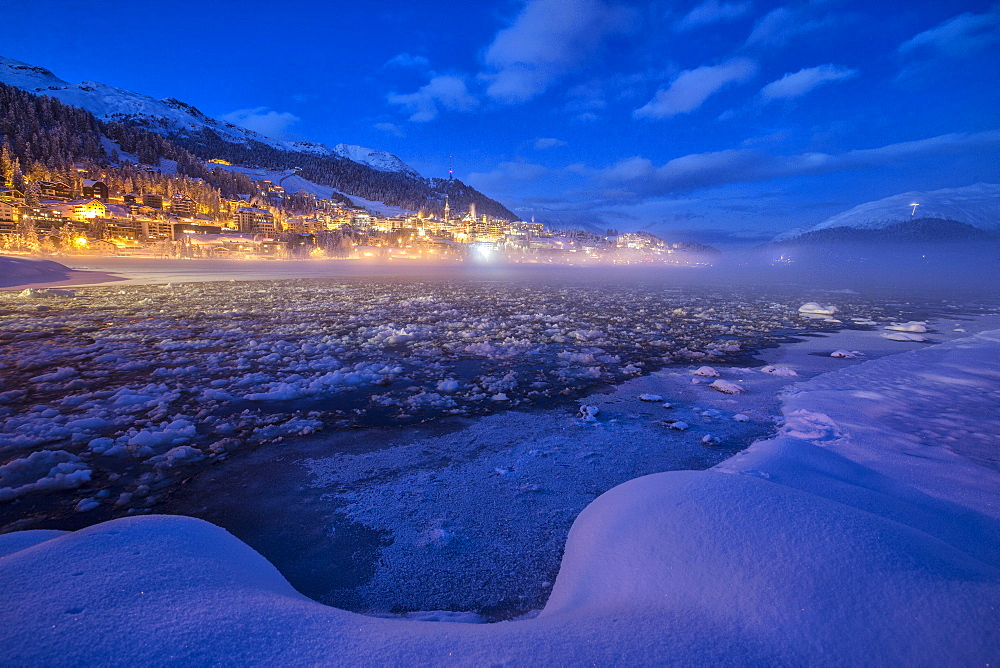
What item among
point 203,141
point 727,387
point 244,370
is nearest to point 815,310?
point 727,387

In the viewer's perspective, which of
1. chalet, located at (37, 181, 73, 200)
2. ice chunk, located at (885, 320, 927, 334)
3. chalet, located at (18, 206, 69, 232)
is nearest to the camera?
ice chunk, located at (885, 320, 927, 334)

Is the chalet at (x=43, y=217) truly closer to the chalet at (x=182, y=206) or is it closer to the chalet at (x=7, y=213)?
the chalet at (x=7, y=213)

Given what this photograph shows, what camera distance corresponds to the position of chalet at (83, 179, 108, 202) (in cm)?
7519

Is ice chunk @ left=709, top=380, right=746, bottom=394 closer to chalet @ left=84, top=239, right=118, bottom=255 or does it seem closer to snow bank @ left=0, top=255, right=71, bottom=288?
snow bank @ left=0, top=255, right=71, bottom=288

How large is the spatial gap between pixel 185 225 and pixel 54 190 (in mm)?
21191

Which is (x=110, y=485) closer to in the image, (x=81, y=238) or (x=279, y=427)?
(x=279, y=427)

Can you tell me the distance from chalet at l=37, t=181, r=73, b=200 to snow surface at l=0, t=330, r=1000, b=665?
103m

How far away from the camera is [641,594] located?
2.05m

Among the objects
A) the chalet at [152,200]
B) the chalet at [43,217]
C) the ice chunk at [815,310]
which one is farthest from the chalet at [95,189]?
the ice chunk at [815,310]

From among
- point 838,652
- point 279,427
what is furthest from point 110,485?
point 838,652

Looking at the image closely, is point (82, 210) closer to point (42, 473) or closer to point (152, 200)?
point (152, 200)

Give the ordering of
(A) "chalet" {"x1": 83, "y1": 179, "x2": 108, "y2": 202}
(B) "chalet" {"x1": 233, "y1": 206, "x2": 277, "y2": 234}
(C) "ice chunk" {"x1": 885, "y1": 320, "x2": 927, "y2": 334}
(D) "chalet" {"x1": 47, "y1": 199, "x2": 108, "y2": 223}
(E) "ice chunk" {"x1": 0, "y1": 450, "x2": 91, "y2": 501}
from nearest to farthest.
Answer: (E) "ice chunk" {"x1": 0, "y1": 450, "x2": 91, "y2": 501} → (C) "ice chunk" {"x1": 885, "y1": 320, "x2": 927, "y2": 334} → (D) "chalet" {"x1": 47, "y1": 199, "x2": 108, "y2": 223} → (A) "chalet" {"x1": 83, "y1": 179, "x2": 108, "y2": 202} → (B) "chalet" {"x1": 233, "y1": 206, "x2": 277, "y2": 234}

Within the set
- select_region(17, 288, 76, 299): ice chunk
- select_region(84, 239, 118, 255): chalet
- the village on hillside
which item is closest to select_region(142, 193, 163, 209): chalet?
the village on hillside

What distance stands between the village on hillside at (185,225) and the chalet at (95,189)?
0.14 meters
